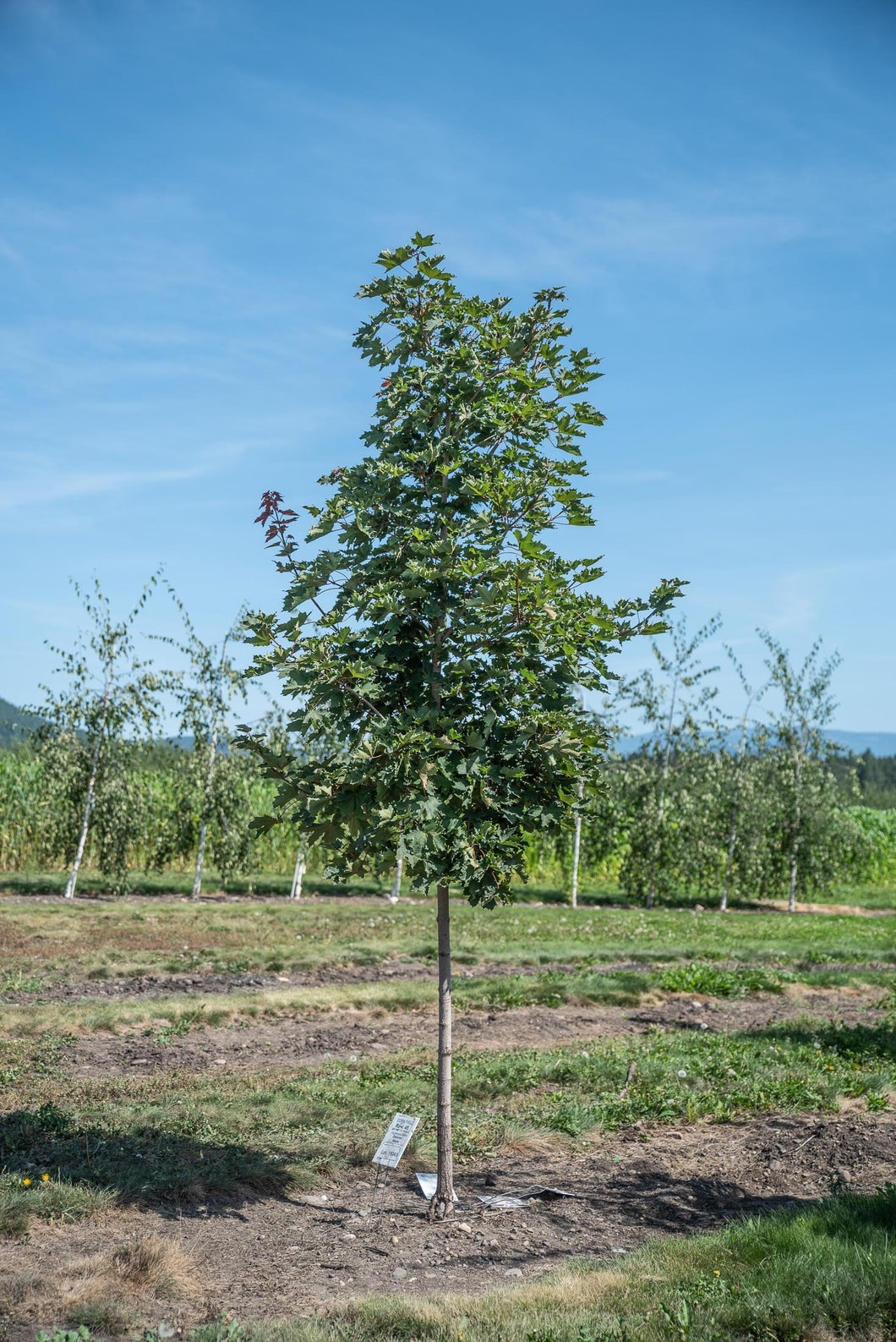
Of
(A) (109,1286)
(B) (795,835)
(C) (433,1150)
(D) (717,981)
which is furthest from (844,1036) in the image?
(B) (795,835)

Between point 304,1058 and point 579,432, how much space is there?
6307 mm

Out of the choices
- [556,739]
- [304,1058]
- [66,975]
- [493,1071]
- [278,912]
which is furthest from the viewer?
[278,912]

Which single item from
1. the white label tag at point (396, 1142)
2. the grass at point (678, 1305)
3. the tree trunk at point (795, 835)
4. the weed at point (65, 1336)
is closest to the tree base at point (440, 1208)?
the white label tag at point (396, 1142)

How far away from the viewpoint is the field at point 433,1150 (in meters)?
4.42

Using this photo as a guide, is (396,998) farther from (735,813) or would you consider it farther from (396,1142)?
(735,813)

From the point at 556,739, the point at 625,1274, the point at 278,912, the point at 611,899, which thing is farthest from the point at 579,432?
the point at 611,899

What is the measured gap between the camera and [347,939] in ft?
53.8

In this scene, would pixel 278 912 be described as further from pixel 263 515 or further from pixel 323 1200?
pixel 263 515

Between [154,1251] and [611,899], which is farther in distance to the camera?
[611,899]

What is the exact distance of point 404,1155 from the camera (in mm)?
6781

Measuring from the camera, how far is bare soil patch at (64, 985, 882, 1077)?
879cm

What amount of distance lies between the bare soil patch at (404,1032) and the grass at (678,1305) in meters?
4.51

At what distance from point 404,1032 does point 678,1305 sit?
609cm

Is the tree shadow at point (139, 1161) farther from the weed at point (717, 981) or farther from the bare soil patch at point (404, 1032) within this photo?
the weed at point (717, 981)
